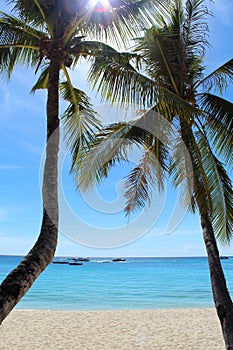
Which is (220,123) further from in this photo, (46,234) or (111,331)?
(111,331)

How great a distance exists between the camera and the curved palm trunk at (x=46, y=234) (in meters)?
3.55

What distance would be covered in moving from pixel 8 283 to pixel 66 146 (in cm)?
394

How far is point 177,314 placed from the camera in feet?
51.0

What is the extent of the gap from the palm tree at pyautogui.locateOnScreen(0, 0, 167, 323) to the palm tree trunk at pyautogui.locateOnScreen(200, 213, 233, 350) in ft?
8.90

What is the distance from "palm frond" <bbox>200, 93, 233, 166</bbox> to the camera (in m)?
6.48

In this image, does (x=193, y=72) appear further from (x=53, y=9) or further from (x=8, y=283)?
(x=8, y=283)

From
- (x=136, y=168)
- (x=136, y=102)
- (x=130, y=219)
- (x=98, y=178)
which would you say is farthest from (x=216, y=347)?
(x=136, y=102)

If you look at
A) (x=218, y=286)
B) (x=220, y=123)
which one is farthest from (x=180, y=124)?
(x=218, y=286)

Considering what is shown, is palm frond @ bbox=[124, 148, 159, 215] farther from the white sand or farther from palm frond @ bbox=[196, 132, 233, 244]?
the white sand

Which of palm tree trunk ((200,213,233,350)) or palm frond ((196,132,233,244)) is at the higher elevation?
palm frond ((196,132,233,244))

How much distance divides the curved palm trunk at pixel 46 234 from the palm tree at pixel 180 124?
0.88m

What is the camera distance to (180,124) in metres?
6.65

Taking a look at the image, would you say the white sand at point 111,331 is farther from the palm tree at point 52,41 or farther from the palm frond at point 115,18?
the palm frond at point 115,18

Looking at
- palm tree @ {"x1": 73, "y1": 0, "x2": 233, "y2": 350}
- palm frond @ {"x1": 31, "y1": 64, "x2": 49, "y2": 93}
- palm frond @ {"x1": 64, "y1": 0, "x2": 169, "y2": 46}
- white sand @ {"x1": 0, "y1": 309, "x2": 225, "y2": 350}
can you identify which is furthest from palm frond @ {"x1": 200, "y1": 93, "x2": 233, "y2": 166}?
white sand @ {"x1": 0, "y1": 309, "x2": 225, "y2": 350}
